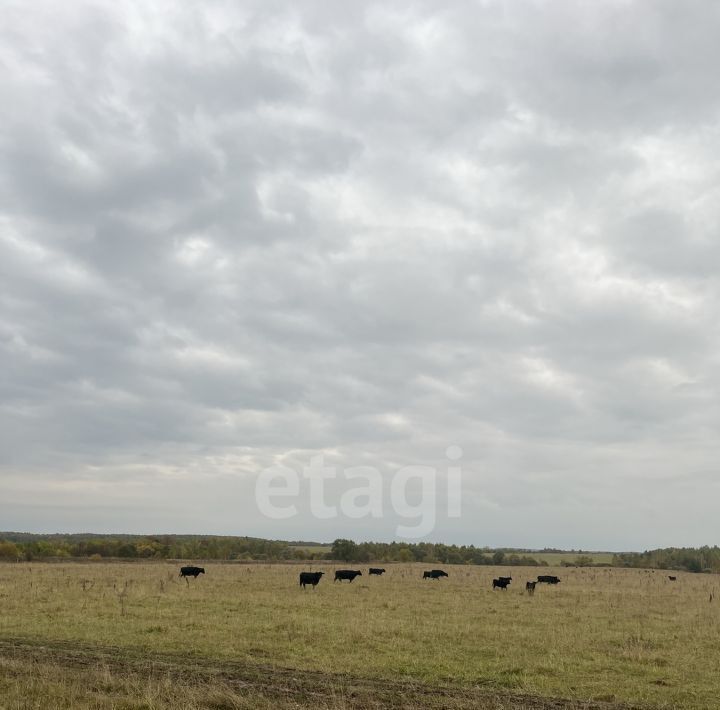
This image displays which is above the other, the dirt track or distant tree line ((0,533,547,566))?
the dirt track

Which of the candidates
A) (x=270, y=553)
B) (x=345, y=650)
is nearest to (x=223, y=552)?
(x=270, y=553)

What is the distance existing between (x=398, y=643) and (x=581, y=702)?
677 cm

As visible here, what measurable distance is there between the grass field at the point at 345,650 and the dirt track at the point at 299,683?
0.16 feet

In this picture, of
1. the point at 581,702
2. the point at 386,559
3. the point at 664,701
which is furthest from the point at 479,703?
the point at 386,559

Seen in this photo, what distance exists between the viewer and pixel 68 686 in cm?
1148

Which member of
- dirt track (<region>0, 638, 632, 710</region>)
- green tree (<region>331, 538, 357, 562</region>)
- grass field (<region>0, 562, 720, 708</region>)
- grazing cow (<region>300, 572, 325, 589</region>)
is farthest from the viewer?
green tree (<region>331, 538, 357, 562</region>)

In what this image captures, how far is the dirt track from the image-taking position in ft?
38.2

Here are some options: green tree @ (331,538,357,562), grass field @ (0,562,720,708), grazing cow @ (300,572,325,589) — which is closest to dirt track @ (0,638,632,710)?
grass field @ (0,562,720,708)

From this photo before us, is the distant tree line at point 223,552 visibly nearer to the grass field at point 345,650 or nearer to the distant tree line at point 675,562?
the distant tree line at point 675,562

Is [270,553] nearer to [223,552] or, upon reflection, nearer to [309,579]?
[223,552]

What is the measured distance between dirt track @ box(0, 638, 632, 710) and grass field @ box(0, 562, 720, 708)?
0.05 meters

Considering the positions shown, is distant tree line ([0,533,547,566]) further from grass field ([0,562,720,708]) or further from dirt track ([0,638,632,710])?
dirt track ([0,638,632,710])

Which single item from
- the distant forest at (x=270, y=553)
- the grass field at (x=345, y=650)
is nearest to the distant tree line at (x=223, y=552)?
the distant forest at (x=270, y=553)

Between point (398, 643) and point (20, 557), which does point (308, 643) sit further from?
point (20, 557)
